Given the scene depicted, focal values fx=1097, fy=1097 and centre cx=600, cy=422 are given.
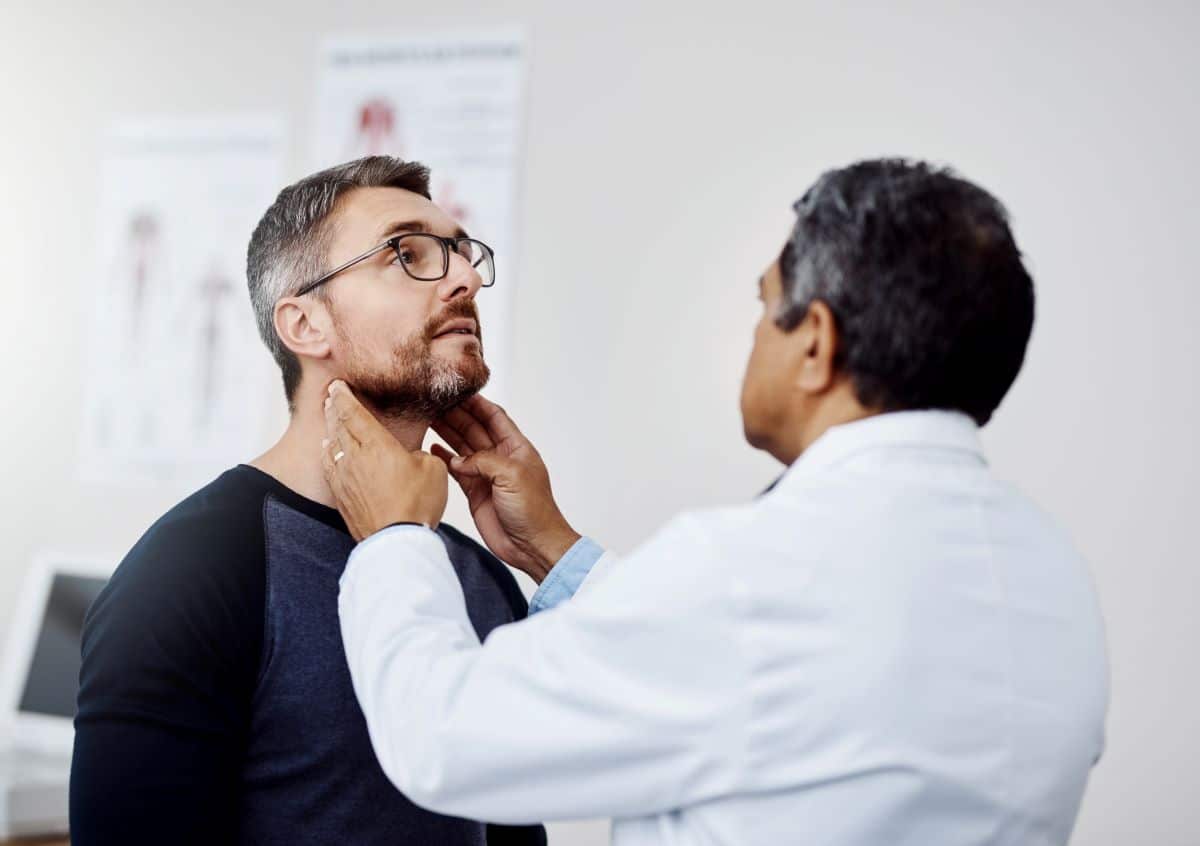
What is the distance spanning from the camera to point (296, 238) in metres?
1.44

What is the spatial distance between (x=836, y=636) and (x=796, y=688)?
5 cm

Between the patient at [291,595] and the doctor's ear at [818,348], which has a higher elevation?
the doctor's ear at [818,348]

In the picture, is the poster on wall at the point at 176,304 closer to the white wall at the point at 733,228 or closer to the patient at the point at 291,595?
the white wall at the point at 733,228

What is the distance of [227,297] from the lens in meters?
2.69

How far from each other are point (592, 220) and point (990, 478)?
5.03ft

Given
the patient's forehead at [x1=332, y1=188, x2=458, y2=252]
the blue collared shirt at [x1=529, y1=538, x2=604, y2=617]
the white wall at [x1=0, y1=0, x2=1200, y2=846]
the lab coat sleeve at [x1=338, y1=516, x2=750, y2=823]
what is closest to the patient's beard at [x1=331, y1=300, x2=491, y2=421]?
the patient's forehead at [x1=332, y1=188, x2=458, y2=252]

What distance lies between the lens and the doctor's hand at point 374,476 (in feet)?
3.72

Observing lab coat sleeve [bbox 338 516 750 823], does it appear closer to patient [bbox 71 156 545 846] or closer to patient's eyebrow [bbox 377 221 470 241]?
patient [bbox 71 156 545 846]

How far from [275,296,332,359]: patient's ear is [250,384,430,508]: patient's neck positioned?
5cm

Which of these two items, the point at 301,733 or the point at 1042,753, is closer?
the point at 1042,753

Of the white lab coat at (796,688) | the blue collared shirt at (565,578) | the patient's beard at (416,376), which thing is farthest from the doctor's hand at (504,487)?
the white lab coat at (796,688)

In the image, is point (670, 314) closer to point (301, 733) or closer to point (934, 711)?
point (301, 733)

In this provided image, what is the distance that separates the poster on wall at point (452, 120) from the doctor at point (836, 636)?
1494 millimetres

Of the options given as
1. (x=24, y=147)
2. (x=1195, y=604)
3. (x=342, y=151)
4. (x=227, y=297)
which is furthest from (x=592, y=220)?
(x=24, y=147)
